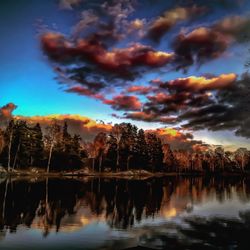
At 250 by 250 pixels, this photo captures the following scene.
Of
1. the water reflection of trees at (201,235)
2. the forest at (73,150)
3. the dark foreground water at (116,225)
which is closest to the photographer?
the dark foreground water at (116,225)

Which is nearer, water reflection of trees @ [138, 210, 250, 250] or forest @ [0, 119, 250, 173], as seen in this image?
water reflection of trees @ [138, 210, 250, 250]

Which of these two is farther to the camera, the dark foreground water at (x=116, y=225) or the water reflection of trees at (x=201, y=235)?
the water reflection of trees at (x=201, y=235)

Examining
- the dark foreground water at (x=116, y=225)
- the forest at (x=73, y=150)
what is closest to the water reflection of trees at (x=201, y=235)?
the dark foreground water at (x=116, y=225)

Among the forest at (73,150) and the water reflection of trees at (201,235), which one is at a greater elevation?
the forest at (73,150)

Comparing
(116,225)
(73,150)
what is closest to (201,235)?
(116,225)

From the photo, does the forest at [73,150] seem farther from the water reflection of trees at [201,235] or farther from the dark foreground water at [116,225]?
the water reflection of trees at [201,235]

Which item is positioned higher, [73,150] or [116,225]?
[73,150]

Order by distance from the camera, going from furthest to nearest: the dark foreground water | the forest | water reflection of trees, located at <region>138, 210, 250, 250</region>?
1. the forest
2. water reflection of trees, located at <region>138, 210, 250, 250</region>
3. the dark foreground water

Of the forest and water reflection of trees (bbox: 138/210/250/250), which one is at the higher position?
the forest

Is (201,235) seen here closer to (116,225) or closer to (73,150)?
(116,225)

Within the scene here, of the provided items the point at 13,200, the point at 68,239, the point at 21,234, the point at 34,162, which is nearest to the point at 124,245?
the point at 68,239

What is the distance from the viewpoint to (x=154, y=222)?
72.8ft

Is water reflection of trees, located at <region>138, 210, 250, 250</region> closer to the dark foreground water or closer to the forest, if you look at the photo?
the dark foreground water

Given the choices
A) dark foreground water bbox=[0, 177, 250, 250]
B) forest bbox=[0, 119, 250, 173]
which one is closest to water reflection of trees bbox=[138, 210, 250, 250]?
dark foreground water bbox=[0, 177, 250, 250]
